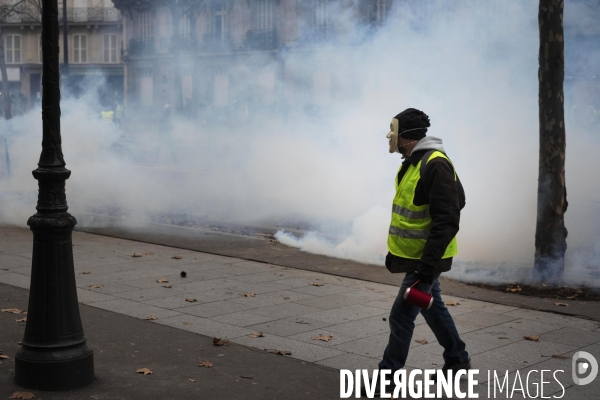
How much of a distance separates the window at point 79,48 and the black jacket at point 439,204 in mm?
45287

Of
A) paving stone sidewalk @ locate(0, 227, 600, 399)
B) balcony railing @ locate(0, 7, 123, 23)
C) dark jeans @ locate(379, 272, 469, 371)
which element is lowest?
paving stone sidewalk @ locate(0, 227, 600, 399)

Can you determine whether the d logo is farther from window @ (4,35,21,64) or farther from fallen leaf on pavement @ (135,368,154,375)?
window @ (4,35,21,64)

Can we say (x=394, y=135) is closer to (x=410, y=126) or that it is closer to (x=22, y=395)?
(x=410, y=126)

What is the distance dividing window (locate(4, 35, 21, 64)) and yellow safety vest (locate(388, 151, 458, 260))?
48274 mm

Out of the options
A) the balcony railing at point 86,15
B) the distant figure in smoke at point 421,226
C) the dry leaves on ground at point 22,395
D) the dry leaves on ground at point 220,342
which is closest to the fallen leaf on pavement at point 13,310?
the dry leaves on ground at point 220,342


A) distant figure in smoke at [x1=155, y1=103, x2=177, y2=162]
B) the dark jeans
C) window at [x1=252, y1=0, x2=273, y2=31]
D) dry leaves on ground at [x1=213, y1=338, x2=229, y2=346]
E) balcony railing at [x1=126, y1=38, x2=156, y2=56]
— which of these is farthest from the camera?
distant figure in smoke at [x1=155, y1=103, x2=177, y2=162]

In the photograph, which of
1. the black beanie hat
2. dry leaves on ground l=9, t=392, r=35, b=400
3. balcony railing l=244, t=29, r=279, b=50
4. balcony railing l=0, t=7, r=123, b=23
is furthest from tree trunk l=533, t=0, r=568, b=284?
balcony railing l=0, t=7, r=123, b=23

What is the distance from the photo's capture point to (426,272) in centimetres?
468

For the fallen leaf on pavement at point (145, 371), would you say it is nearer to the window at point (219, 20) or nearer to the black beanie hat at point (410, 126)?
the black beanie hat at point (410, 126)

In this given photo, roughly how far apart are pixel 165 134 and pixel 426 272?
1887 cm

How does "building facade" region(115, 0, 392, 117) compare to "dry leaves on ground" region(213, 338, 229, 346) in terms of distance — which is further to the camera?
"building facade" region(115, 0, 392, 117)

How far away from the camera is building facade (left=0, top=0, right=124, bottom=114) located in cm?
4144

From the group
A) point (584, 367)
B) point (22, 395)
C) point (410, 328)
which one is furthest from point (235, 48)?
point (22, 395)

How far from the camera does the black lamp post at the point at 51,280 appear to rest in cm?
488
